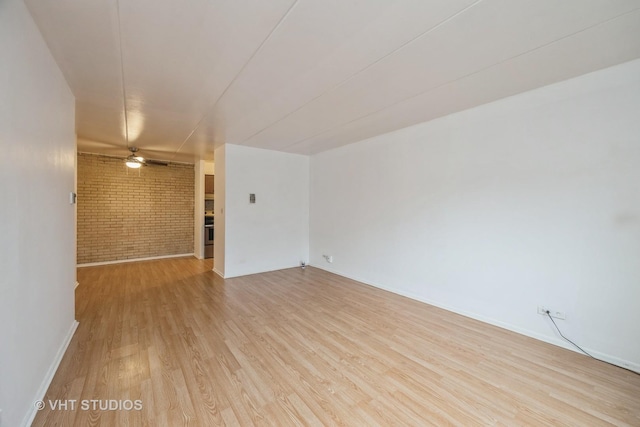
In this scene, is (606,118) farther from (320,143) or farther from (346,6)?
(320,143)

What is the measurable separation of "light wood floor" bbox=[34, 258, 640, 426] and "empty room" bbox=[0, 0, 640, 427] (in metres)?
0.02

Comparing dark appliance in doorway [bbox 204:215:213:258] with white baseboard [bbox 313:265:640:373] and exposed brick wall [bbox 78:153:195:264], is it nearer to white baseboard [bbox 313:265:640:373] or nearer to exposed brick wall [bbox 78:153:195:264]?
exposed brick wall [bbox 78:153:195:264]

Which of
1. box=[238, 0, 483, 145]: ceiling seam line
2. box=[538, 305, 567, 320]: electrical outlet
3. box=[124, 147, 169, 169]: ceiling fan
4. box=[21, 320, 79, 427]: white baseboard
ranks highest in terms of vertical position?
box=[238, 0, 483, 145]: ceiling seam line

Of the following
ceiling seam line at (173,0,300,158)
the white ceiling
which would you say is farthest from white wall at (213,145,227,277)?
the white ceiling

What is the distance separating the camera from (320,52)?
6.21 ft

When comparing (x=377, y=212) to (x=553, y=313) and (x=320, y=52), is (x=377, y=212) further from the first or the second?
(x=320, y=52)

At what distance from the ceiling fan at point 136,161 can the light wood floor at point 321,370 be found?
114 inches

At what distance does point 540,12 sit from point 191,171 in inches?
288

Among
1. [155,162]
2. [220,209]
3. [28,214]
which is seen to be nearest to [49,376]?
[28,214]

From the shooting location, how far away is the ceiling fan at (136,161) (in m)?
5.03

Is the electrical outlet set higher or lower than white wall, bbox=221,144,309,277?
lower

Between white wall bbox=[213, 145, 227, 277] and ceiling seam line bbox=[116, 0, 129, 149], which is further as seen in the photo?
white wall bbox=[213, 145, 227, 277]

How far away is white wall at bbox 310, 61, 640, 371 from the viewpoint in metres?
2.11

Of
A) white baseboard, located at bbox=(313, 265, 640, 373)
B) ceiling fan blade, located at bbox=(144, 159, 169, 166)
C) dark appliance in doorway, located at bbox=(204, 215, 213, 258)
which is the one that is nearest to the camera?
white baseboard, located at bbox=(313, 265, 640, 373)
